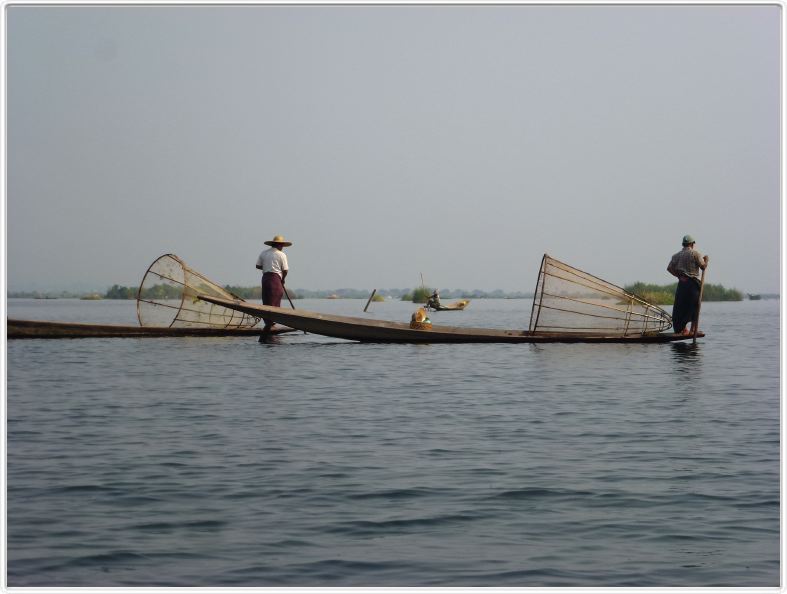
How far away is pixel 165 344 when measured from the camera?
18.8 m

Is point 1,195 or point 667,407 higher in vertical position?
point 1,195

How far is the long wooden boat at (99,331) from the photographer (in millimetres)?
18625

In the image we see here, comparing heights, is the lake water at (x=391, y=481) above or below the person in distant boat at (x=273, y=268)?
below

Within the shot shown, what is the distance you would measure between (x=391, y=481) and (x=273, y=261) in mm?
11620

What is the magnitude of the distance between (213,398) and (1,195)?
3.91m

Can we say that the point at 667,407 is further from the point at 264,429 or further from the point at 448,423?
the point at 264,429

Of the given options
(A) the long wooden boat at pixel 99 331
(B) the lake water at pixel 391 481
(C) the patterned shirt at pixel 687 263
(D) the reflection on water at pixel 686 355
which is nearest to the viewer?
(B) the lake water at pixel 391 481

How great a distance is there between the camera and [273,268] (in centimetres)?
1822

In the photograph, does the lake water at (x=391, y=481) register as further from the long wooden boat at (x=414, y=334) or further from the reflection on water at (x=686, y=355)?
the long wooden boat at (x=414, y=334)

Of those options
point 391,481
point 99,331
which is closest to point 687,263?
point 99,331

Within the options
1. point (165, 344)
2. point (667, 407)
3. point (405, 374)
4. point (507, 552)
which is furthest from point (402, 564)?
point (165, 344)

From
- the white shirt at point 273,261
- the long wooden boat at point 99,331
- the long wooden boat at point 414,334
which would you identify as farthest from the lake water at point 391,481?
the long wooden boat at point 99,331

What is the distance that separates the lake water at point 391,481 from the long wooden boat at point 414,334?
4.13 m

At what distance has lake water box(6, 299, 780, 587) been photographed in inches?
205
